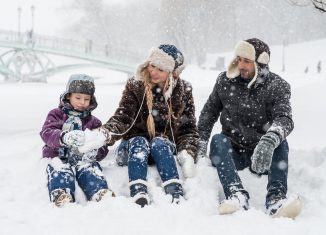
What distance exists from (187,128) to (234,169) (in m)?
0.97

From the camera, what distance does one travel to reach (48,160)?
4.34 metres

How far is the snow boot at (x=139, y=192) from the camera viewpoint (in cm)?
362

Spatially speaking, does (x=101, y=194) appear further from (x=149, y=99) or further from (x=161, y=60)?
(x=161, y=60)

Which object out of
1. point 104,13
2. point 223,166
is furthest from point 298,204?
point 104,13

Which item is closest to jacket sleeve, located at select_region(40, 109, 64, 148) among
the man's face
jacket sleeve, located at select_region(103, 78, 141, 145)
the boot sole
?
jacket sleeve, located at select_region(103, 78, 141, 145)

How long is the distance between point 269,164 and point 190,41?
4211 centimetres

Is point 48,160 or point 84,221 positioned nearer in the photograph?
point 84,221

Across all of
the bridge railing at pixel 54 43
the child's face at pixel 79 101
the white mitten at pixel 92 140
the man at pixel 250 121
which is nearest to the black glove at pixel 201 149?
the man at pixel 250 121

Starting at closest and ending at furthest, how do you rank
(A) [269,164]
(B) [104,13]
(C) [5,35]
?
(A) [269,164] < (C) [5,35] < (B) [104,13]

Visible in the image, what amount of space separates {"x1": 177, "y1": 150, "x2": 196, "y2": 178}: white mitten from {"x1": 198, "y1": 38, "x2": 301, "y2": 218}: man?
0.69 feet

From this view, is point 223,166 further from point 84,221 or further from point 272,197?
point 84,221

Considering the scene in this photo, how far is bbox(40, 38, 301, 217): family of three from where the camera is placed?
12.9ft

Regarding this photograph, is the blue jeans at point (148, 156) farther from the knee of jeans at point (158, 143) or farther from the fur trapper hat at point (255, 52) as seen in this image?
the fur trapper hat at point (255, 52)

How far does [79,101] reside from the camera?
14.5 feet
